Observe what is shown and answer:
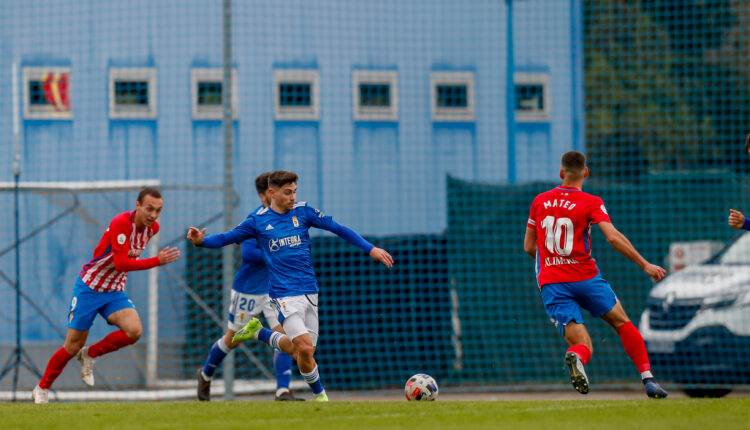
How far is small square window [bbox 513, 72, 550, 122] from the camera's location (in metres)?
14.7

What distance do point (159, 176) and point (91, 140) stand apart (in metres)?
1.09

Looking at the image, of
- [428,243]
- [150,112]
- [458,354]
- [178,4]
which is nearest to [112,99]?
[150,112]

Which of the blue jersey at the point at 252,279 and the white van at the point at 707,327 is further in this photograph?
the white van at the point at 707,327

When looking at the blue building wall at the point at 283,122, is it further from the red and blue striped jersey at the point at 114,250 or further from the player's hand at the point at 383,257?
the player's hand at the point at 383,257

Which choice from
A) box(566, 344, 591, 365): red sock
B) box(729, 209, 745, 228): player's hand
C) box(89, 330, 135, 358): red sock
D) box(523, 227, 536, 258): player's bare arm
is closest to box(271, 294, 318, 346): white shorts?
box(89, 330, 135, 358): red sock

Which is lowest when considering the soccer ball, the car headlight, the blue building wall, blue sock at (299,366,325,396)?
the soccer ball

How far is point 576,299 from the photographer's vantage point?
8523mm

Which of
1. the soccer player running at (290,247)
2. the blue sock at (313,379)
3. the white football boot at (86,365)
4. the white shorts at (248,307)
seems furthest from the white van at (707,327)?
the white football boot at (86,365)

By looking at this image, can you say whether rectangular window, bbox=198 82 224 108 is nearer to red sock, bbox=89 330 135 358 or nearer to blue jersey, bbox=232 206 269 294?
blue jersey, bbox=232 206 269 294

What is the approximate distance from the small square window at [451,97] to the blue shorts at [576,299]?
618 cm

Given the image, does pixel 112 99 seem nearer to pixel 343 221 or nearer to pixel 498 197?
pixel 343 221

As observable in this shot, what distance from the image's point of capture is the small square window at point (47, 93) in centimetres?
1366

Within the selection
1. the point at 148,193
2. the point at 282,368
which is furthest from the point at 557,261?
the point at 148,193

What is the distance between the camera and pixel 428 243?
44.4 feet
